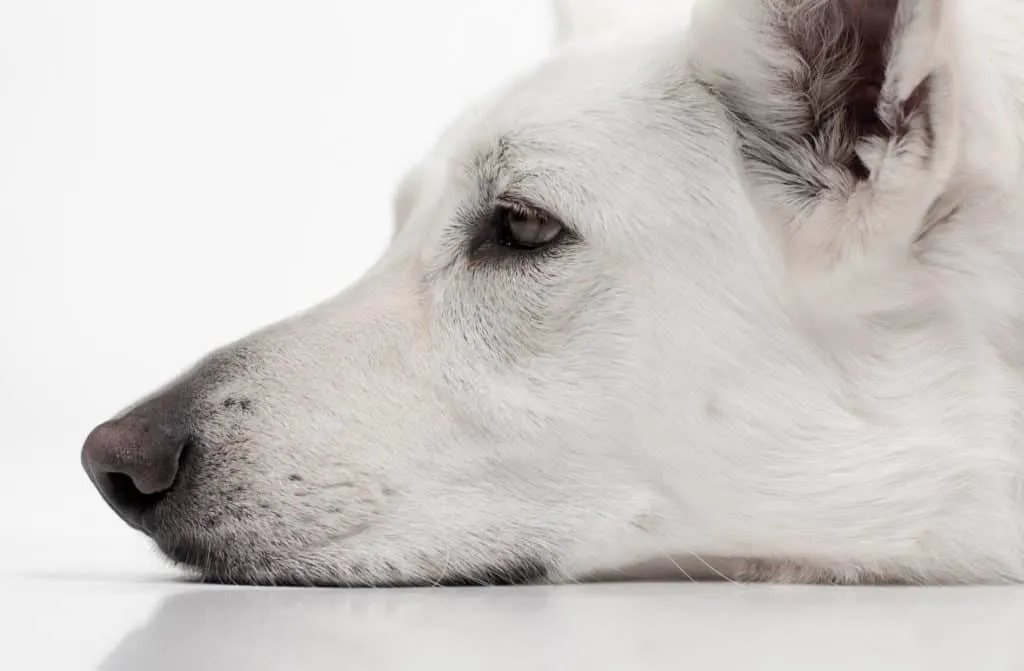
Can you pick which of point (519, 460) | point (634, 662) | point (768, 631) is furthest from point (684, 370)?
point (634, 662)

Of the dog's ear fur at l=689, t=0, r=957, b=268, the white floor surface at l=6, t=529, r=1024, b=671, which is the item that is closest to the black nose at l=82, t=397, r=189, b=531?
the white floor surface at l=6, t=529, r=1024, b=671

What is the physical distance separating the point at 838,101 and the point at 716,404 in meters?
0.52

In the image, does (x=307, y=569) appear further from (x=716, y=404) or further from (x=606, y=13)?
(x=606, y=13)

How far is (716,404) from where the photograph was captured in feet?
6.80

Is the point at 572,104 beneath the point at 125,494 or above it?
above

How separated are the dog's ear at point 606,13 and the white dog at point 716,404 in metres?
0.69

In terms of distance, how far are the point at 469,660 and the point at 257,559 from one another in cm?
75

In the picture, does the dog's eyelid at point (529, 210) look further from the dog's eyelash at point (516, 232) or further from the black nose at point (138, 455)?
the black nose at point (138, 455)

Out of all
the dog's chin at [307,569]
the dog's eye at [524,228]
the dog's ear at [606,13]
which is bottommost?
the dog's chin at [307,569]

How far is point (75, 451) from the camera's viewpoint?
5727 millimetres

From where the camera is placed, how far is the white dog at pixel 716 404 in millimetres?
2047

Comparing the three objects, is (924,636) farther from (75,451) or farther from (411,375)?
(75,451)

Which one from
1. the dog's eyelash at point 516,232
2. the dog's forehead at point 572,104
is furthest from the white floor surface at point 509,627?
the dog's forehead at point 572,104

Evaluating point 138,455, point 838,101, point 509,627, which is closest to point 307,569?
point 138,455
